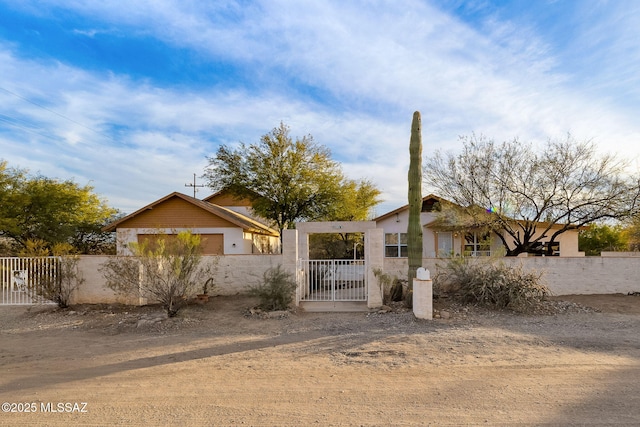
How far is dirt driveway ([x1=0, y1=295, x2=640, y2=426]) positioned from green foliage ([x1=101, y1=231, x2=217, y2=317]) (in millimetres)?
607

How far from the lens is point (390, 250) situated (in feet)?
77.0

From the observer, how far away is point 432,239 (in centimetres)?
2316

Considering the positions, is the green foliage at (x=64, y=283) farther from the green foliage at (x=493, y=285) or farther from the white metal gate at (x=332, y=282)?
the green foliage at (x=493, y=285)

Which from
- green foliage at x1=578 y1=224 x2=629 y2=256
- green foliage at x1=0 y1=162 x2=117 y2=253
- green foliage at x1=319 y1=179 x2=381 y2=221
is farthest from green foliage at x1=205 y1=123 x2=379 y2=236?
green foliage at x1=578 y1=224 x2=629 y2=256

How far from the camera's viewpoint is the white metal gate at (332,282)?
13.0 m

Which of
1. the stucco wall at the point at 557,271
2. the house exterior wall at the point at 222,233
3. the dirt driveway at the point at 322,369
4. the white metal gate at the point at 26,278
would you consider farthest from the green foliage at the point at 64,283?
the house exterior wall at the point at 222,233

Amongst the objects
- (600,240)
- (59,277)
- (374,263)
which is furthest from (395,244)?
(600,240)

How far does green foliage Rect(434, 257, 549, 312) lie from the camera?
10.9 m

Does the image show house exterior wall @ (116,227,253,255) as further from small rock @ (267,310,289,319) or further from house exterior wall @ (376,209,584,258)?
small rock @ (267,310,289,319)

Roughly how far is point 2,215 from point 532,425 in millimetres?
26438

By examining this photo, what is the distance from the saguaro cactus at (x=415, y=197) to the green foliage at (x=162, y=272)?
5.85m

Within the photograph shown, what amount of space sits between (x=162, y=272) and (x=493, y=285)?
8.41 metres

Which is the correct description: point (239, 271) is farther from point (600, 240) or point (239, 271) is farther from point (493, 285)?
point (600, 240)

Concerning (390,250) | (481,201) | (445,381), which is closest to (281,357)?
(445,381)
